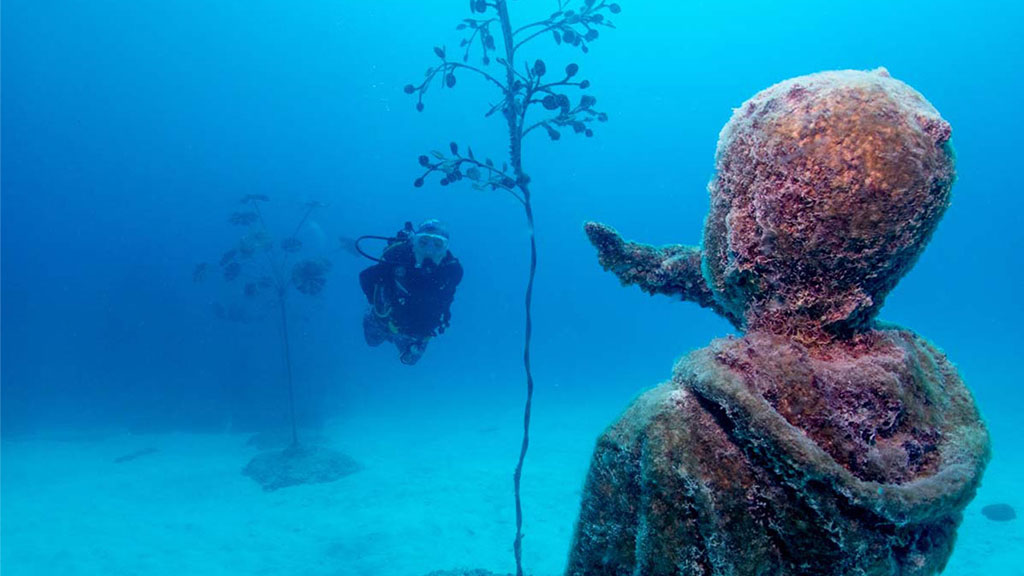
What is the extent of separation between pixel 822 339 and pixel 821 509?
2.22 ft

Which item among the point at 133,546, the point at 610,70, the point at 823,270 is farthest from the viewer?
the point at 610,70

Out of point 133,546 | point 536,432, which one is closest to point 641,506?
point 133,546

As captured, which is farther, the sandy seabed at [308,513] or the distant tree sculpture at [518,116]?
the sandy seabed at [308,513]

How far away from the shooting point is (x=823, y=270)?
190 cm

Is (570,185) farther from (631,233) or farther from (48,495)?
(48,495)

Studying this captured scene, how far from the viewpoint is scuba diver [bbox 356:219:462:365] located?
855cm

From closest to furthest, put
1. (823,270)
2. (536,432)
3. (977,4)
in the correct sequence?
(823,270)
(536,432)
(977,4)

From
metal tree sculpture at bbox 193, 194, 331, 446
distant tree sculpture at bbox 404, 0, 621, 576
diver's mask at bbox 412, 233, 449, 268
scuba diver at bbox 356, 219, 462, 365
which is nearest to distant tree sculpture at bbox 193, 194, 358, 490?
metal tree sculpture at bbox 193, 194, 331, 446

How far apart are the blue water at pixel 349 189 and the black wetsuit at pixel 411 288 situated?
57.6 ft

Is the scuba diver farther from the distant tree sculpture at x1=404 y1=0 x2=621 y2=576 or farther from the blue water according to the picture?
the blue water

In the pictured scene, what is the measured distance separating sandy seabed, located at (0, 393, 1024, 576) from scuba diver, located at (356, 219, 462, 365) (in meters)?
5.46

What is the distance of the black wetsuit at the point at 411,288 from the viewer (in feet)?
28.5

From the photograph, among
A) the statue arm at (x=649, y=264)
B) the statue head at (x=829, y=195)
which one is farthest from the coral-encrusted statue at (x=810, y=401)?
the statue arm at (x=649, y=264)

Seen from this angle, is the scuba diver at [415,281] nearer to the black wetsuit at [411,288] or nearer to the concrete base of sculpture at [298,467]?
the black wetsuit at [411,288]
